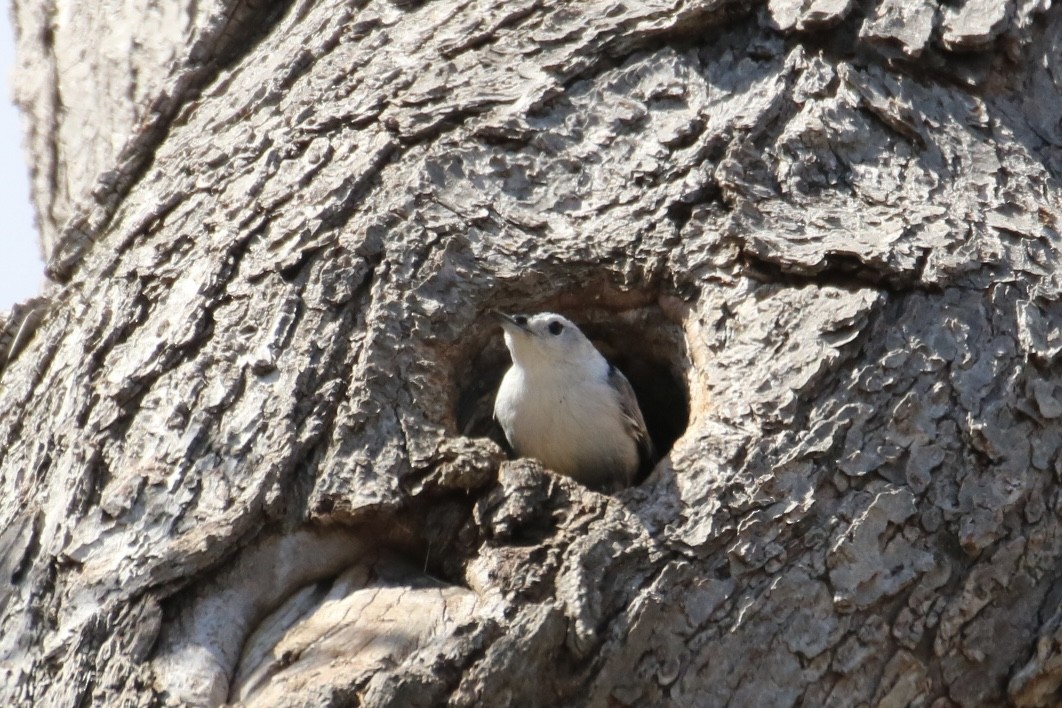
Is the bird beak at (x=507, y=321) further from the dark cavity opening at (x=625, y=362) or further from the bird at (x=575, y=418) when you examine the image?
the bird at (x=575, y=418)

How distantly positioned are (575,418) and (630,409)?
0.24 m

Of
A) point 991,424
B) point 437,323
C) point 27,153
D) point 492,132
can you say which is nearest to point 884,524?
point 991,424

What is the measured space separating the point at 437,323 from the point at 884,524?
4.76ft

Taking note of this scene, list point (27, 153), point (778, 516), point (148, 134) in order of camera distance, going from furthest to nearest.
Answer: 1. point (27, 153)
2. point (148, 134)
3. point (778, 516)

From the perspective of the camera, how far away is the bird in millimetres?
4574

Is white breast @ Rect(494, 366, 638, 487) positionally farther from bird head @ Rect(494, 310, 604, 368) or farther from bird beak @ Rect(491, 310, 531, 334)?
bird beak @ Rect(491, 310, 531, 334)

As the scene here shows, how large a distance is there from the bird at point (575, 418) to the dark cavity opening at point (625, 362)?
119mm

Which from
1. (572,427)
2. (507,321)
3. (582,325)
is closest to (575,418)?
(572,427)

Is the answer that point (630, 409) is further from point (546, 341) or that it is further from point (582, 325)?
point (546, 341)

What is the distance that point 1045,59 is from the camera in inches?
164

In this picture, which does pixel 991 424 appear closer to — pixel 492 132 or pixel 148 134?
pixel 492 132

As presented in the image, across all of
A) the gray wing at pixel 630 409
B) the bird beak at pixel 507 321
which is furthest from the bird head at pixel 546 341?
the gray wing at pixel 630 409

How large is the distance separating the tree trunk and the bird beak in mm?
55

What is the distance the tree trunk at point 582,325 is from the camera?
3.11m
